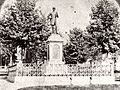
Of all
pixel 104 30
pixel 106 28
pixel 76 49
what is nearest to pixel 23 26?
pixel 104 30

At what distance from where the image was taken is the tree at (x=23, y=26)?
109 feet

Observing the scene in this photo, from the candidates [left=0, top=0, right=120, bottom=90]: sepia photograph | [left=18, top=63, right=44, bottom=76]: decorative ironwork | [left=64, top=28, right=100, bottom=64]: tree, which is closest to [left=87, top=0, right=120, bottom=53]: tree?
[left=0, top=0, right=120, bottom=90]: sepia photograph

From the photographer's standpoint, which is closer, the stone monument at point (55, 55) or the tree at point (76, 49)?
the stone monument at point (55, 55)

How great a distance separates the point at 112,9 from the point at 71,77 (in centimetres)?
1534

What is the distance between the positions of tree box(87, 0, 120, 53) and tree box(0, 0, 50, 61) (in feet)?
20.3

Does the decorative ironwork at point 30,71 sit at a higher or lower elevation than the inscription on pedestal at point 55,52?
lower

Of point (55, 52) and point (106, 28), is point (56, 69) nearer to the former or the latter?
point (55, 52)

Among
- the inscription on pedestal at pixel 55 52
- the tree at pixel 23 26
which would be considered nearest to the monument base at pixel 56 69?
the inscription on pedestal at pixel 55 52

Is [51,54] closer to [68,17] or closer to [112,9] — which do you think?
[112,9]

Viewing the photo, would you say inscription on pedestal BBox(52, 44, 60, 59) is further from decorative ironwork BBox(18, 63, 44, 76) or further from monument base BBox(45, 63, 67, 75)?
decorative ironwork BBox(18, 63, 44, 76)

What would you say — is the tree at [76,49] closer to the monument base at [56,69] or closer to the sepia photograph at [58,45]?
the sepia photograph at [58,45]

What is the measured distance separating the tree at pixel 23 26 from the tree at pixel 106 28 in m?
6.19

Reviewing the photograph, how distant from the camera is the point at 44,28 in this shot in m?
34.4

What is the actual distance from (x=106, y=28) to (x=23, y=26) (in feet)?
33.6
